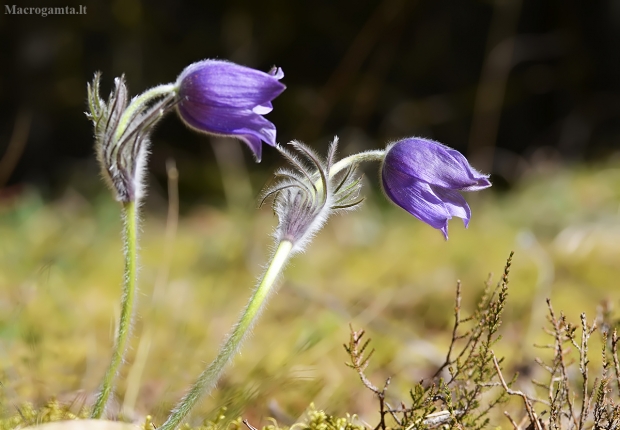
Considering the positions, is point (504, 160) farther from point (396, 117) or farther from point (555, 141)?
point (396, 117)

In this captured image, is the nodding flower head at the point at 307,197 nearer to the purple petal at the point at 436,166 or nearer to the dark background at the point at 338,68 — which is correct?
the purple petal at the point at 436,166

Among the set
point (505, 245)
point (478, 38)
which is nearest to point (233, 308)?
point (505, 245)

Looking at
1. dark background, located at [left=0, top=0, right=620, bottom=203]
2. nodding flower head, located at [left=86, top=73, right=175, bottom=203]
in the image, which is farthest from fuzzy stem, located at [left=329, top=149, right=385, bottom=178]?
dark background, located at [left=0, top=0, right=620, bottom=203]

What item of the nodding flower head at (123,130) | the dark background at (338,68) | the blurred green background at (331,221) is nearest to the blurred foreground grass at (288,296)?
the blurred green background at (331,221)

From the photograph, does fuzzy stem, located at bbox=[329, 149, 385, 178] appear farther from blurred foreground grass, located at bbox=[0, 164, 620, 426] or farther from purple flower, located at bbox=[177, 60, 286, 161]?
blurred foreground grass, located at bbox=[0, 164, 620, 426]

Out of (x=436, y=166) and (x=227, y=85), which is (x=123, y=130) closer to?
(x=227, y=85)

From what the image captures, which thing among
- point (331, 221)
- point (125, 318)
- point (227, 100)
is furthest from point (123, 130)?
point (331, 221)
